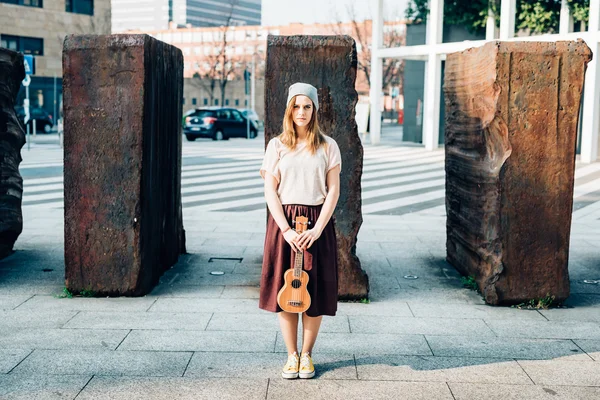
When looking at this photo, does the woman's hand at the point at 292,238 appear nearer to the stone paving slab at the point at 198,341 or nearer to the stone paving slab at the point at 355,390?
the stone paving slab at the point at 355,390

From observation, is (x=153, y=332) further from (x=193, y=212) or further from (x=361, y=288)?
(x=193, y=212)

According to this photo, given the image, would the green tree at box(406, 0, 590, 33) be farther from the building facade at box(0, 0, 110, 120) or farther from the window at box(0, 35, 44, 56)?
the window at box(0, 35, 44, 56)

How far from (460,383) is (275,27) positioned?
10242 cm

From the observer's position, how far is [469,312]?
5832 millimetres

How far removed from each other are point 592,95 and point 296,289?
17.3m

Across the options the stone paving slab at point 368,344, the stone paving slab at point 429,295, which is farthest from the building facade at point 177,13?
the stone paving slab at point 368,344

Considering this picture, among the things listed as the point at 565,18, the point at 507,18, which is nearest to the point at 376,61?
the point at 507,18

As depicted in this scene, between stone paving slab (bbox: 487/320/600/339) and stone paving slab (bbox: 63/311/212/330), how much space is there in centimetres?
210

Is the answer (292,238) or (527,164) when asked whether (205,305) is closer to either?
Answer: (292,238)

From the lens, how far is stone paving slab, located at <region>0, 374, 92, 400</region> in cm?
397

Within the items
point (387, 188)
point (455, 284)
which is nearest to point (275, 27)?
point (387, 188)

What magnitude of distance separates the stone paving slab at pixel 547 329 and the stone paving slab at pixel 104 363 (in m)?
2.23

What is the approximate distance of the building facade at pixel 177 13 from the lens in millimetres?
141250

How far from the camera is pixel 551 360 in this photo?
15.4 ft
